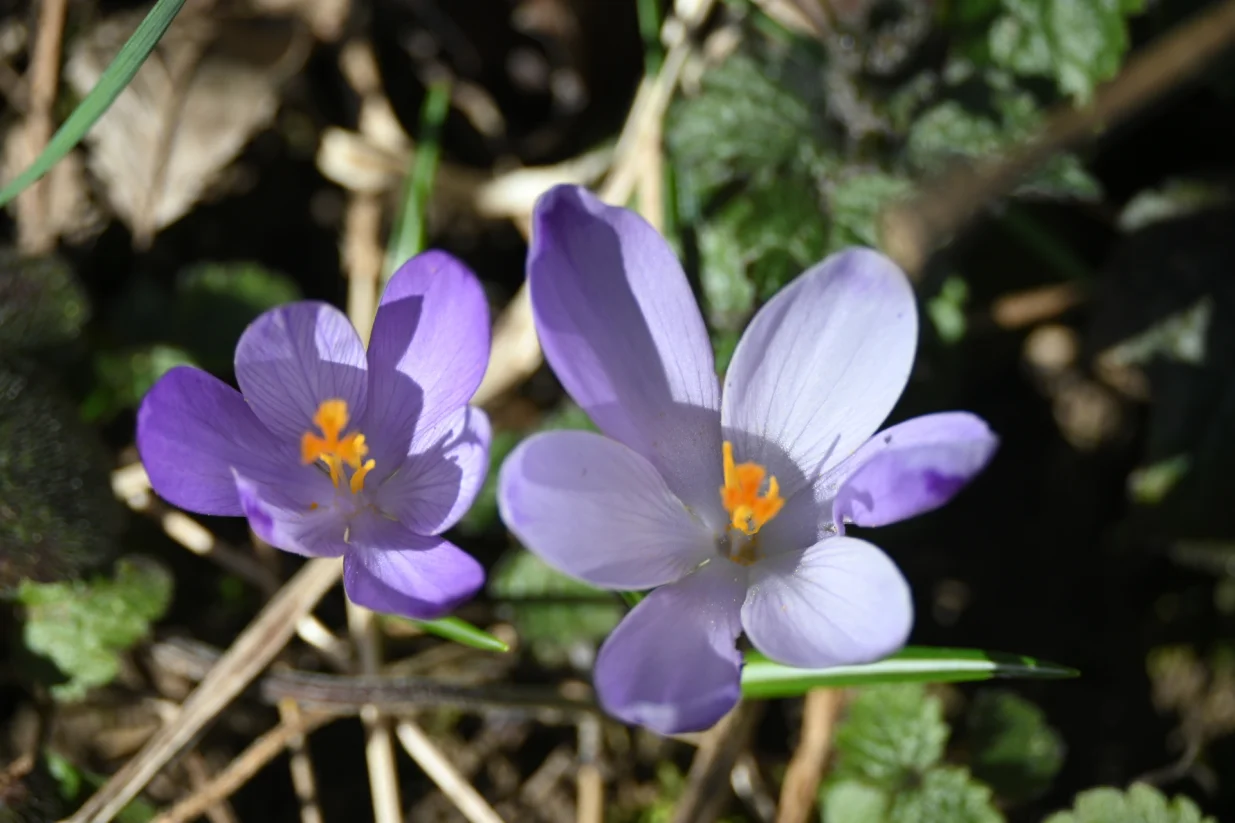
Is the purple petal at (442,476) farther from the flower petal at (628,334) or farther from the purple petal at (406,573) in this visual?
the flower petal at (628,334)

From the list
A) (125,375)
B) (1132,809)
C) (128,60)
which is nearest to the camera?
(128,60)

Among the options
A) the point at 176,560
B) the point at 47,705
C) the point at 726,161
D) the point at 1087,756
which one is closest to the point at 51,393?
the point at 176,560

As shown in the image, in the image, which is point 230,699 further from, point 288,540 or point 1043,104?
point 1043,104

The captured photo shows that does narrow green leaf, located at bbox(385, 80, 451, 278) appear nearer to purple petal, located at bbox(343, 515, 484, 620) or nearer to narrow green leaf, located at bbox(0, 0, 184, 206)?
narrow green leaf, located at bbox(0, 0, 184, 206)

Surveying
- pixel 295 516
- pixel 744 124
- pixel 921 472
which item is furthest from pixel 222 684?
pixel 744 124

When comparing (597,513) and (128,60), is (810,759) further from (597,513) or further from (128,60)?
(128,60)

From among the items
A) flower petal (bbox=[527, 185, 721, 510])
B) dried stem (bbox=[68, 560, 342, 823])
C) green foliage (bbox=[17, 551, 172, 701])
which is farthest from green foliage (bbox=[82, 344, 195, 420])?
flower petal (bbox=[527, 185, 721, 510])
